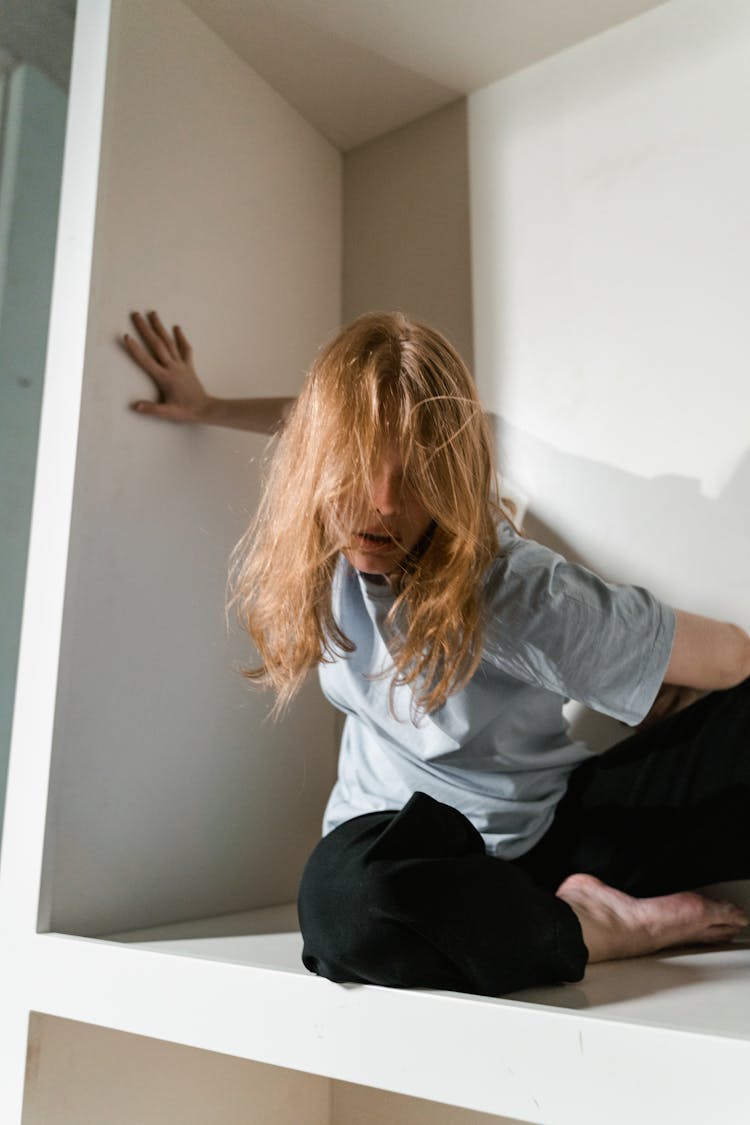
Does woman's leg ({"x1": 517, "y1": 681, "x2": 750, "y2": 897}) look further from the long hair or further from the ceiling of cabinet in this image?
the ceiling of cabinet

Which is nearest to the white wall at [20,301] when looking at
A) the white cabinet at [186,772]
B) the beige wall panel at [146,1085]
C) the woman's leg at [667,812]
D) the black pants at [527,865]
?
the white cabinet at [186,772]

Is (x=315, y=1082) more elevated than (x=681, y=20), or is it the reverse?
(x=681, y=20)

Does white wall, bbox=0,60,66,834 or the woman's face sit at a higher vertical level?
white wall, bbox=0,60,66,834

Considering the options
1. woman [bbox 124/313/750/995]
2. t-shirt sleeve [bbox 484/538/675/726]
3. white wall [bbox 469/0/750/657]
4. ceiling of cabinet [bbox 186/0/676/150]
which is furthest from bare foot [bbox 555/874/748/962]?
ceiling of cabinet [bbox 186/0/676/150]

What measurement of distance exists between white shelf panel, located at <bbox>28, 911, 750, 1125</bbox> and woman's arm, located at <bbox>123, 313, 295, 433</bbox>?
492 mm

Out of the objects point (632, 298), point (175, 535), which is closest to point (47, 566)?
point (175, 535)

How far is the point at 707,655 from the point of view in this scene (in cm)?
73

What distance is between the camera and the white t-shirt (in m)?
0.68

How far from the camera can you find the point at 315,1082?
1.01 metres

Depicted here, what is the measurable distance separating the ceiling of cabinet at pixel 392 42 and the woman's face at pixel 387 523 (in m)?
0.69

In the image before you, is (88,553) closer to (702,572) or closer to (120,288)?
(120,288)

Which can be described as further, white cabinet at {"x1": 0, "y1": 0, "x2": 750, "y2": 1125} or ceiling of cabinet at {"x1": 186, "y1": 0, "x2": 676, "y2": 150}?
ceiling of cabinet at {"x1": 186, "y1": 0, "x2": 676, "y2": 150}

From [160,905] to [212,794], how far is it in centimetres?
12

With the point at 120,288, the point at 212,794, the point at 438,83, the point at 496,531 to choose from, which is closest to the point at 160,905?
the point at 212,794
